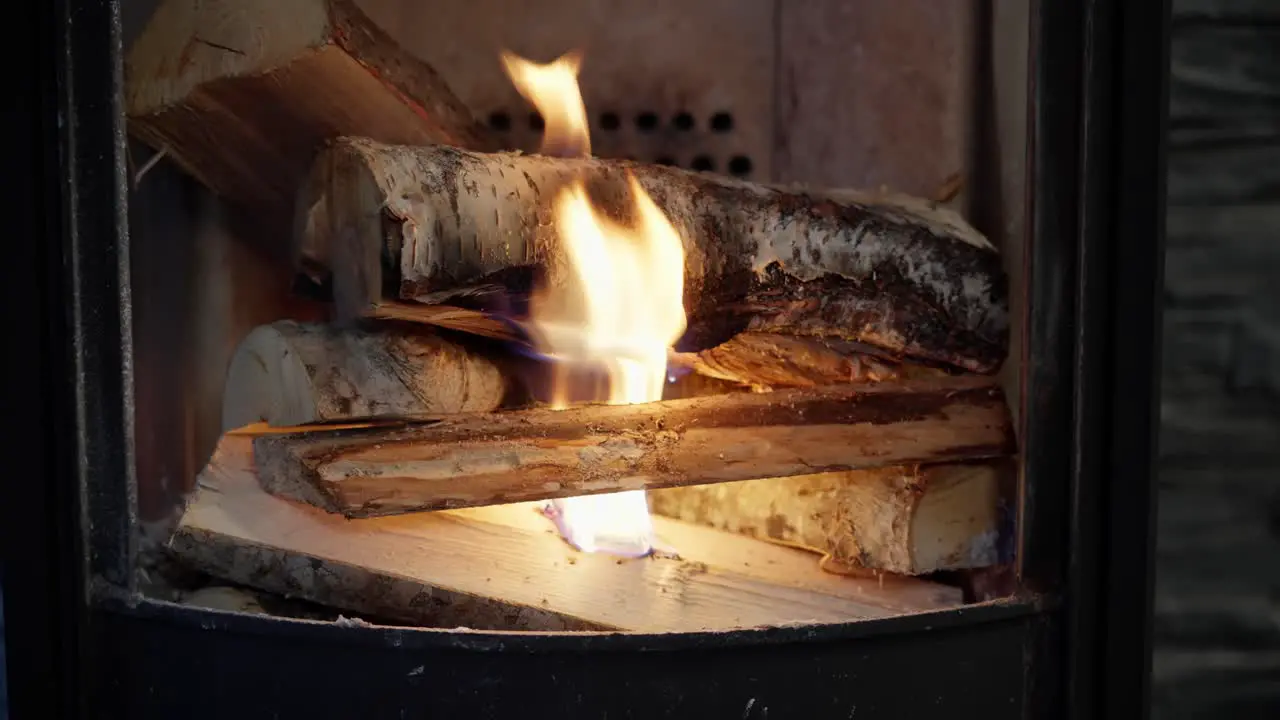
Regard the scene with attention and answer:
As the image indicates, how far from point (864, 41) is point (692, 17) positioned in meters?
0.22

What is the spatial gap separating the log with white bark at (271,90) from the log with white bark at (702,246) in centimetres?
9

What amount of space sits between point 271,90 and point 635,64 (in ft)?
1.53

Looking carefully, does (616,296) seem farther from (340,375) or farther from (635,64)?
(635,64)

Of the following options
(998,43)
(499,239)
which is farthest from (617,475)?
(998,43)

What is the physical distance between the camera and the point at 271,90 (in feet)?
3.77

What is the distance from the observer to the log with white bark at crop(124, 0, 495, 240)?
3.63 ft

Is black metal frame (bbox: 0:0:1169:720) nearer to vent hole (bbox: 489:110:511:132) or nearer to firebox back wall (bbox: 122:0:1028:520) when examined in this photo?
firebox back wall (bbox: 122:0:1028:520)

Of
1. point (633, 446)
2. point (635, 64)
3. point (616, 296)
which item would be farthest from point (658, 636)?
point (635, 64)

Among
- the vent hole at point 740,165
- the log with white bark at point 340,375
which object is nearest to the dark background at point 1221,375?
the vent hole at point 740,165

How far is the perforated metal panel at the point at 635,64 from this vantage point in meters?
1.42

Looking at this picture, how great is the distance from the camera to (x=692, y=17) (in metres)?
1.44

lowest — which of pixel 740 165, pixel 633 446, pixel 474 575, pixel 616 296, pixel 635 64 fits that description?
pixel 474 575

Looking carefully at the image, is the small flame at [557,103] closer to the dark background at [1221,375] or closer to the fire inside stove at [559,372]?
the fire inside stove at [559,372]

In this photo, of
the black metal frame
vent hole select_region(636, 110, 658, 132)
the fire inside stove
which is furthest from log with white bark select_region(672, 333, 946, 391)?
vent hole select_region(636, 110, 658, 132)
